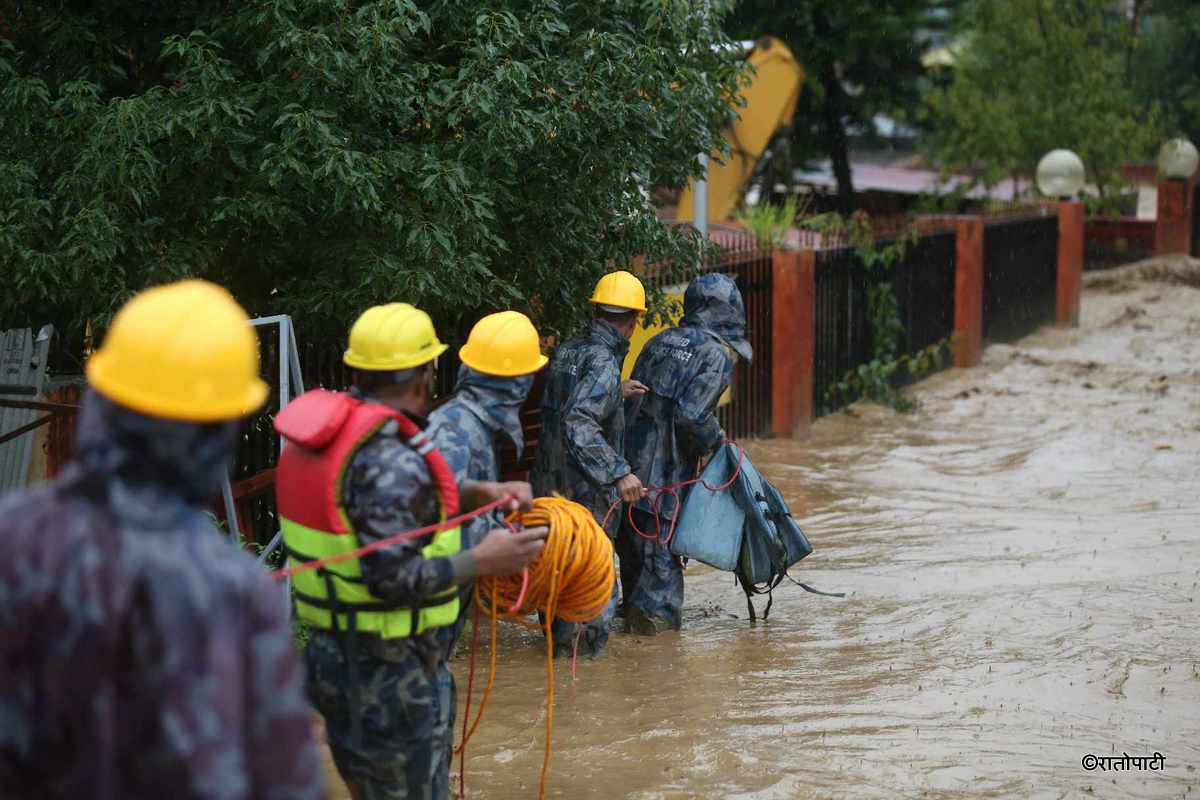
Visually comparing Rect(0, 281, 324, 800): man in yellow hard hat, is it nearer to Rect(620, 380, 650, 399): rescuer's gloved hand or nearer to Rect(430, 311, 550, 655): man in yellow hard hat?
Rect(430, 311, 550, 655): man in yellow hard hat

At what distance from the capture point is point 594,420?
687 centimetres

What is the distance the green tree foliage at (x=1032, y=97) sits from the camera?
2550 cm

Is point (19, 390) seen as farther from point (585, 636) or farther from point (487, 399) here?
point (487, 399)

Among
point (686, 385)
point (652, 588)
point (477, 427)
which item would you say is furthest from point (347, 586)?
point (652, 588)

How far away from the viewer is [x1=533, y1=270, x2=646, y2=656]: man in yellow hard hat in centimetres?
684

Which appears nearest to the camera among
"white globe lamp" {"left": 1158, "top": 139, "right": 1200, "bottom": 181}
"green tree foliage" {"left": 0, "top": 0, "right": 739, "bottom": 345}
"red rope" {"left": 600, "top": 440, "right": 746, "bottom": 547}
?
"green tree foliage" {"left": 0, "top": 0, "right": 739, "bottom": 345}

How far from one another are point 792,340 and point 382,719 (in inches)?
368

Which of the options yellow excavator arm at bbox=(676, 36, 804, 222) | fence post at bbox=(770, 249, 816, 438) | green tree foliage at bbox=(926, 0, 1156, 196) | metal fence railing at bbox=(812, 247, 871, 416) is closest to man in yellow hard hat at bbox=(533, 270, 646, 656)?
fence post at bbox=(770, 249, 816, 438)

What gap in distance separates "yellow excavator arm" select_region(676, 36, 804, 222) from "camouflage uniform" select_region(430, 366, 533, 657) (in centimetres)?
1343

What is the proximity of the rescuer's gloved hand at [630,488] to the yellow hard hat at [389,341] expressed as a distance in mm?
2719

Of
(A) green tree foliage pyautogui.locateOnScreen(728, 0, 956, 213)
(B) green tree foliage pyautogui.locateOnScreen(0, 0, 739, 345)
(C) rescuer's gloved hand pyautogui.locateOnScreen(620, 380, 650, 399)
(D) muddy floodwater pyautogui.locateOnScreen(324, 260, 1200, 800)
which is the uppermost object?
(A) green tree foliage pyautogui.locateOnScreen(728, 0, 956, 213)

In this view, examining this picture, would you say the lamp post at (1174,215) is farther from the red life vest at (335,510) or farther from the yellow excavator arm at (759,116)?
the red life vest at (335,510)

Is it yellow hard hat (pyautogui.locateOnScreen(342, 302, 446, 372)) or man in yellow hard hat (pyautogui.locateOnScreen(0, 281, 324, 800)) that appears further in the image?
yellow hard hat (pyautogui.locateOnScreen(342, 302, 446, 372))

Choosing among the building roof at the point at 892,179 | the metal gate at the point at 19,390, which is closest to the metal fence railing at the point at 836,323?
the metal gate at the point at 19,390
